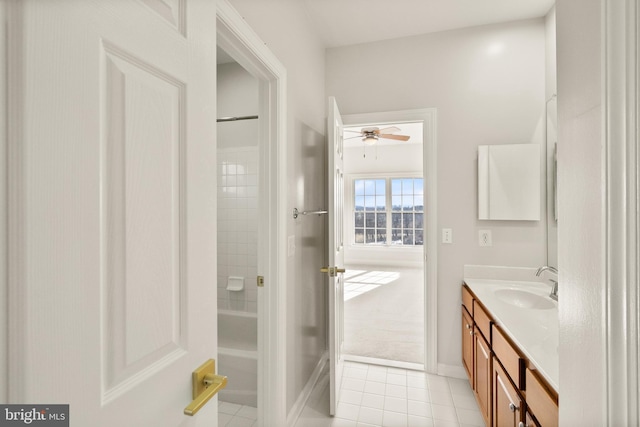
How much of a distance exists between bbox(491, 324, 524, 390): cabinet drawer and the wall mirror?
40.9 inches

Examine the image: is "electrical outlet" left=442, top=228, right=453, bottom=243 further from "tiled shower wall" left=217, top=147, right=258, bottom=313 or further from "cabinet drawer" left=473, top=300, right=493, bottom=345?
"tiled shower wall" left=217, top=147, right=258, bottom=313

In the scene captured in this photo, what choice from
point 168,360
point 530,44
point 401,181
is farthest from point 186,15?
point 401,181

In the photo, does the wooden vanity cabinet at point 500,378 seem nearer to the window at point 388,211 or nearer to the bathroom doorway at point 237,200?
the bathroom doorway at point 237,200

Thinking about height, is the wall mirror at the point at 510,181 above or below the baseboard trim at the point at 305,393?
above

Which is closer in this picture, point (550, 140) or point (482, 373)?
point (482, 373)

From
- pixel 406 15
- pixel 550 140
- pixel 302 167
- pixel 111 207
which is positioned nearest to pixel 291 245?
pixel 302 167

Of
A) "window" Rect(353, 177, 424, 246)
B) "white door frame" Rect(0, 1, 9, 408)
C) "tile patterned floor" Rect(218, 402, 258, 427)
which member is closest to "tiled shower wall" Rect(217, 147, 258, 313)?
"tile patterned floor" Rect(218, 402, 258, 427)

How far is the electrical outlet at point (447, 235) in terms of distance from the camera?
2.36 m

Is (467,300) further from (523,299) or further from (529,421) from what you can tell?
(529,421)

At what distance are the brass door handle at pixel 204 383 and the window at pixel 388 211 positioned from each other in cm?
649

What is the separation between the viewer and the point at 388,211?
692 centimetres

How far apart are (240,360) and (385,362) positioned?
124cm

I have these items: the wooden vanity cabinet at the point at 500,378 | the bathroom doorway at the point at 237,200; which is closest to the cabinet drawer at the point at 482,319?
the wooden vanity cabinet at the point at 500,378

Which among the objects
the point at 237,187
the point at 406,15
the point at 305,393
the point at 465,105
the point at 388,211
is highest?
the point at 406,15
